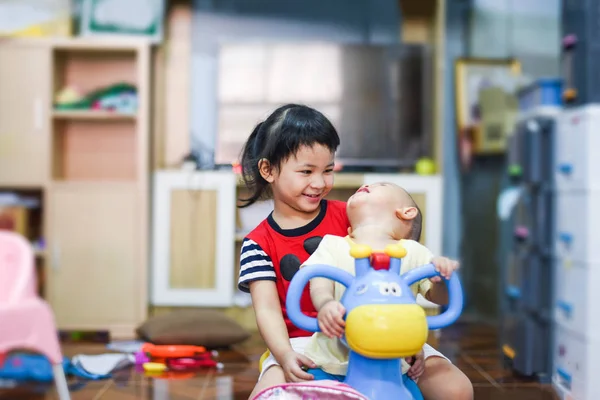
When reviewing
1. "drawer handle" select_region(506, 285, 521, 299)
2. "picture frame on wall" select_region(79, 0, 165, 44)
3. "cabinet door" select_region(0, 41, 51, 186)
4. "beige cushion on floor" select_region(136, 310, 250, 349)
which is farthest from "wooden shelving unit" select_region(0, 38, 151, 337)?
"drawer handle" select_region(506, 285, 521, 299)

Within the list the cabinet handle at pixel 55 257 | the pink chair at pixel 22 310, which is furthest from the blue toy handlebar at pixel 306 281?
the cabinet handle at pixel 55 257

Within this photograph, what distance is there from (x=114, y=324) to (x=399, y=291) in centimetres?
198

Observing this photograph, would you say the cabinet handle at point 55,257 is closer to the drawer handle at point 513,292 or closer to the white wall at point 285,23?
the white wall at point 285,23

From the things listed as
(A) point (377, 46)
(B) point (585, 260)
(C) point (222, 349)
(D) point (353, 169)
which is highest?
(A) point (377, 46)

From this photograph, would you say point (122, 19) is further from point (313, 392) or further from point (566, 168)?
point (313, 392)

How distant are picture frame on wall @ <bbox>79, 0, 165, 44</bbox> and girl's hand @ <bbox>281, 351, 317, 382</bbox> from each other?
206cm

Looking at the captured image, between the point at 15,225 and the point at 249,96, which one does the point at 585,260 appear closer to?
the point at 249,96

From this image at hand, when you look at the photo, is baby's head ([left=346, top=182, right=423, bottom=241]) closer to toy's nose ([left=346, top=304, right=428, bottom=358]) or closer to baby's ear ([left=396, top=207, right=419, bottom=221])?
baby's ear ([left=396, top=207, right=419, bottom=221])

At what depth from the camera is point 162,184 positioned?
267 cm

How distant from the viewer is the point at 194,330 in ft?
7.41

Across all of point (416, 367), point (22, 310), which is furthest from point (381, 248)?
point (22, 310)

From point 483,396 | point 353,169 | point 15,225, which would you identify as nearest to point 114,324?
point 15,225

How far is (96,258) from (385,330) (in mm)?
2017

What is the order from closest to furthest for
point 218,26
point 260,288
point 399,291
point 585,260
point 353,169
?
point 399,291, point 260,288, point 585,260, point 353,169, point 218,26
